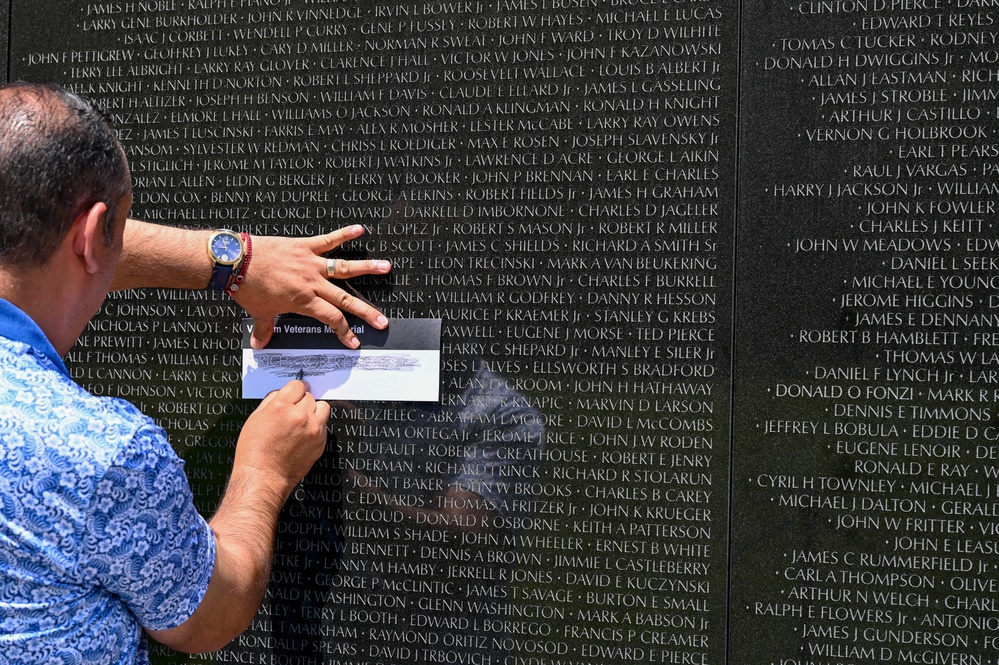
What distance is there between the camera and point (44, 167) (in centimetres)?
164

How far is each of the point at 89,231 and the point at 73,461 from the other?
440 mm

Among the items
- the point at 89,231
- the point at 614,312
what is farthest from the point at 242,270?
the point at 614,312

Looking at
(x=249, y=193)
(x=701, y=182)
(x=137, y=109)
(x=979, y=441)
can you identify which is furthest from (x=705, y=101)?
(x=137, y=109)

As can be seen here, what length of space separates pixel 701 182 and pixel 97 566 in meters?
1.91

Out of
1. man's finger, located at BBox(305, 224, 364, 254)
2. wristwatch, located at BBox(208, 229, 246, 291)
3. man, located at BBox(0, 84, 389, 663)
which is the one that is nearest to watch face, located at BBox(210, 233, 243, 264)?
wristwatch, located at BBox(208, 229, 246, 291)

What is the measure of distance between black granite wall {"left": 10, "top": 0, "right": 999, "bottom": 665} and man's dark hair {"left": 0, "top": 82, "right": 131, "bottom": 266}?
126 centimetres

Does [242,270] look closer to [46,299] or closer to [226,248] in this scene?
[226,248]

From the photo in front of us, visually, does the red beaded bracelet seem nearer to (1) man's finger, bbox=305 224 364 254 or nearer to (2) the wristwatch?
(2) the wristwatch

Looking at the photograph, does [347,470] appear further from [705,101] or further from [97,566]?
[705,101]

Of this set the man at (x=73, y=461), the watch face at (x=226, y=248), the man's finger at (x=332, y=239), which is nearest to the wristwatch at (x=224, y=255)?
the watch face at (x=226, y=248)

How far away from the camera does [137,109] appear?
3.16 metres

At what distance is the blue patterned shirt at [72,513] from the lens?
61.1 inches

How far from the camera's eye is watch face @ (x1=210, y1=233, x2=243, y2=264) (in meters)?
2.72

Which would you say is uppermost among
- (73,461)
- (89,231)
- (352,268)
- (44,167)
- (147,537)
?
(44,167)
